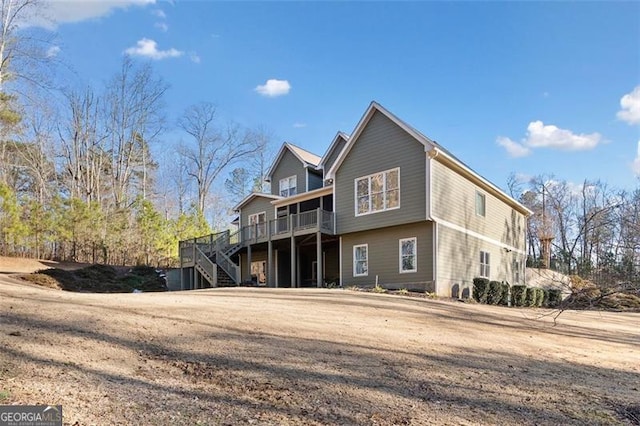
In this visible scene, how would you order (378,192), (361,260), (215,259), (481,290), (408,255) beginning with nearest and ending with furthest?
(481,290) < (408,255) < (378,192) < (361,260) < (215,259)

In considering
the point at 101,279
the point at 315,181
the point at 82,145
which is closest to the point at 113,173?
the point at 82,145

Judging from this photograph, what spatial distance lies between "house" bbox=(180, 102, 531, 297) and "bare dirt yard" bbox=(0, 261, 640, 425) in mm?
9331

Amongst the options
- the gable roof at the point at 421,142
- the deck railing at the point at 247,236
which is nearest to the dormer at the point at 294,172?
the deck railing at the point at 247,236

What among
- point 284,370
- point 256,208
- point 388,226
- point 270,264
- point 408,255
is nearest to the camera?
point 284,370

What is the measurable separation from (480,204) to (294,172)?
→ 10671mm

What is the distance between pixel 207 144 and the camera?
141ft

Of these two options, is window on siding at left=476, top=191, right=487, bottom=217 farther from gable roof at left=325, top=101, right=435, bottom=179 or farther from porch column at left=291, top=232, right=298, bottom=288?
porch column at left=291, top=232, right=298, bottom=288

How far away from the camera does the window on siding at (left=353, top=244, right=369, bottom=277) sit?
19369 mm

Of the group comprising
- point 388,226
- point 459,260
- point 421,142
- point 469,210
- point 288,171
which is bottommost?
point 459,260

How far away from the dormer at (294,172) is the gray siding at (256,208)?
110cm

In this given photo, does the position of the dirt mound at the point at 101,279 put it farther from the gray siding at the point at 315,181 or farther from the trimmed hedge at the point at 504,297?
the trimmed hedge at the point at 504,297

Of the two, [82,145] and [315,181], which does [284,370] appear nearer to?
[315,181]

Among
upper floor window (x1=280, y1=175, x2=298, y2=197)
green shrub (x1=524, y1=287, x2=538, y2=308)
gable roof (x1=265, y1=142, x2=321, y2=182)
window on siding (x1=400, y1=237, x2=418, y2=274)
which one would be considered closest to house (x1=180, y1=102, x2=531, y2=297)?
window on siding (x1=400, y1=237, x2=418, y2=274)

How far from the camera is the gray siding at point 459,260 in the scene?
17547 millimetres
